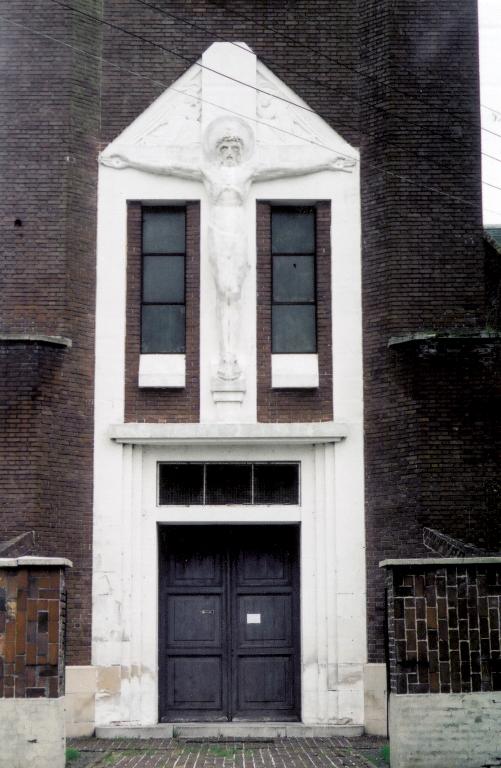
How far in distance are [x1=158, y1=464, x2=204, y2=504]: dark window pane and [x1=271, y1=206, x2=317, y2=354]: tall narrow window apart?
1.98 metres

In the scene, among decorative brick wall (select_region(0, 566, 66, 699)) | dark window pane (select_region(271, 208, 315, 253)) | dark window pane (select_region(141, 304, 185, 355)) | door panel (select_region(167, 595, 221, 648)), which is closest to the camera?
decorative brick wall (select_region(0, 566, 66, 699))

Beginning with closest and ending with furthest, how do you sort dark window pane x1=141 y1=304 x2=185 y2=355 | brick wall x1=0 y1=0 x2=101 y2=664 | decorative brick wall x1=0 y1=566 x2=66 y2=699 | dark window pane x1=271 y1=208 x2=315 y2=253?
decorative brick wall x1=0 y1=566 x2=66 y2=699, brick wall x1=0 y1=0 x2=101 y2=664, dark window pane x1=141 y1=304 x2=185 y2=355, dark window pane x1=271 y1=208 x2=315 y2=253

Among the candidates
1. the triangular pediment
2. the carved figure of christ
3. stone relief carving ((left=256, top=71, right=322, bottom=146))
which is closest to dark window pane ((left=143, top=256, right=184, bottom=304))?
the carved figure of christ

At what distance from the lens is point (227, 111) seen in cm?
1719

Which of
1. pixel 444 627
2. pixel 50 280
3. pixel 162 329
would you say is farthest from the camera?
pixel 162 329

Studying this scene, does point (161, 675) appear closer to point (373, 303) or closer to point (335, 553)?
point (335, 553)

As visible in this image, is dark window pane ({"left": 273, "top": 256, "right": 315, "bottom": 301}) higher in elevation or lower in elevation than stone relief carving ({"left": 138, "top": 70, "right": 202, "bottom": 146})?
lower

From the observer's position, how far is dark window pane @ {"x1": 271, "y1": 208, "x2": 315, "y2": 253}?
17.2 meters

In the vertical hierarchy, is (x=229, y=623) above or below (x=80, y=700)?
above

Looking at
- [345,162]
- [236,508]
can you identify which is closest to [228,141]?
[345,162]

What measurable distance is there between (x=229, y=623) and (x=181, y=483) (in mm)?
1961

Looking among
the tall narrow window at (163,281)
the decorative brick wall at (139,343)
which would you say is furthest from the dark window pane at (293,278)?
the tall narrow window at (163,281)

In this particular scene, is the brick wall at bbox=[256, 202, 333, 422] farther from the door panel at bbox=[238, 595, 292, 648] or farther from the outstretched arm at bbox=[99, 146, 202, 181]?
the door panel at bbox=[238, 595, 292, 648]

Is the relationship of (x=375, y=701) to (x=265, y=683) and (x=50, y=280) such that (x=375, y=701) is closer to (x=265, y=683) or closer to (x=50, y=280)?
(x=265, y=683)
